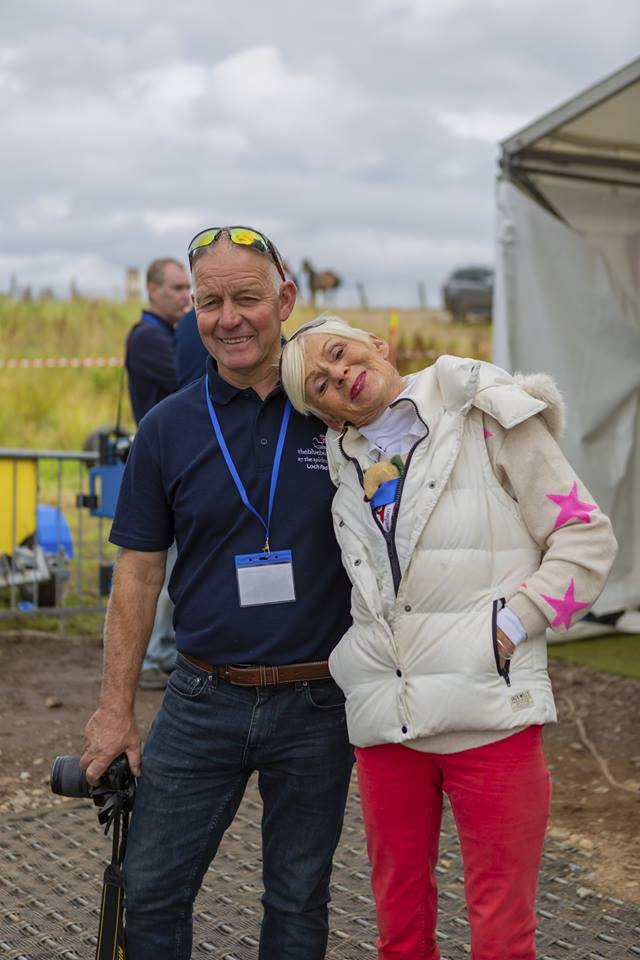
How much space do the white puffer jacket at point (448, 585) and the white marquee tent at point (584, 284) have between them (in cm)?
497

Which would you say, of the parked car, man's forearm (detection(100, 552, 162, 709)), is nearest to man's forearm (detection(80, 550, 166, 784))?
man's forearm (detection(100, 552, 162, 709))

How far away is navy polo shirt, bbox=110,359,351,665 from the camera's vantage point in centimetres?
262

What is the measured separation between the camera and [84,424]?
56.3 feet

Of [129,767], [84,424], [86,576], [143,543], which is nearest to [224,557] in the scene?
[143,543]

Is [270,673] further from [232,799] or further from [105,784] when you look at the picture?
[105,784]

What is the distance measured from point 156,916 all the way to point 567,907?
1.77m

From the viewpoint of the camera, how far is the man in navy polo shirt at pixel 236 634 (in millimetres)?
2607

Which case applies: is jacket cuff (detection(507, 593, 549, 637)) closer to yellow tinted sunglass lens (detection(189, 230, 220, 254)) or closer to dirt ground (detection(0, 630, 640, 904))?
yellow tinted sunglass lens (detection(189, 230, 220, 254))

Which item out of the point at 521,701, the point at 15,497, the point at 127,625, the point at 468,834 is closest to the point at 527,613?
the point at 521,701

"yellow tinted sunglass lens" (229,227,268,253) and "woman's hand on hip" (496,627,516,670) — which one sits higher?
"yellow tinted sunglass lens" (229,227,268,253)

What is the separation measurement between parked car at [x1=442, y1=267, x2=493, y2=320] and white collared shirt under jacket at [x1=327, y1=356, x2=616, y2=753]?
27.0 meters

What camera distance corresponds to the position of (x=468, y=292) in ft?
98.4

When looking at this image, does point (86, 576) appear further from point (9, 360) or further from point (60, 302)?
point (60, 302)

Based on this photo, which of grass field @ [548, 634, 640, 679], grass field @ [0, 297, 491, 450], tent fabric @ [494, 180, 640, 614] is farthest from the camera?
grass field @ [0, 297, 491, 450]
